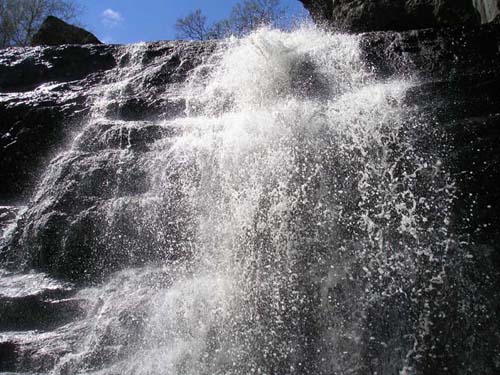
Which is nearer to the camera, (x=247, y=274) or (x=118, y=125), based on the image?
(x=247, y=274)

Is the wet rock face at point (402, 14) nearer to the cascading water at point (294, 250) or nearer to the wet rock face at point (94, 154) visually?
the cascading water at point (294, 250)

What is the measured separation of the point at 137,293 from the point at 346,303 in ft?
6.93

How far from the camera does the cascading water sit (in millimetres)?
4004

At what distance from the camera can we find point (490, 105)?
16.1ft

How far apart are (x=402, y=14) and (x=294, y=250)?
5.63 metres

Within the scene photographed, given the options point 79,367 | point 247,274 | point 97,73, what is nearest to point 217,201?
point 247,274

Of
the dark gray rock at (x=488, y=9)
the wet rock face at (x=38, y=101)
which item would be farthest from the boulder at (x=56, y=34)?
the dark gray rock at (x=488, y=9)

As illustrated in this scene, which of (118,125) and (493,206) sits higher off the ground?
(118,125)

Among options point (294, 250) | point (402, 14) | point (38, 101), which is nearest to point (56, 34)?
point (38, 101)

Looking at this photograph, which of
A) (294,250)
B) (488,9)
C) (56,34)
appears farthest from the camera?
(56,34)

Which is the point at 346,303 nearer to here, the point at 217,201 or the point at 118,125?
the point at 217,201

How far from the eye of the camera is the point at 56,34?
1020 centimetres

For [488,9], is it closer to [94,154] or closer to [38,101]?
[94,154]

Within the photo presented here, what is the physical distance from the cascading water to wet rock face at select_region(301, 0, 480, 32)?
282 cm
